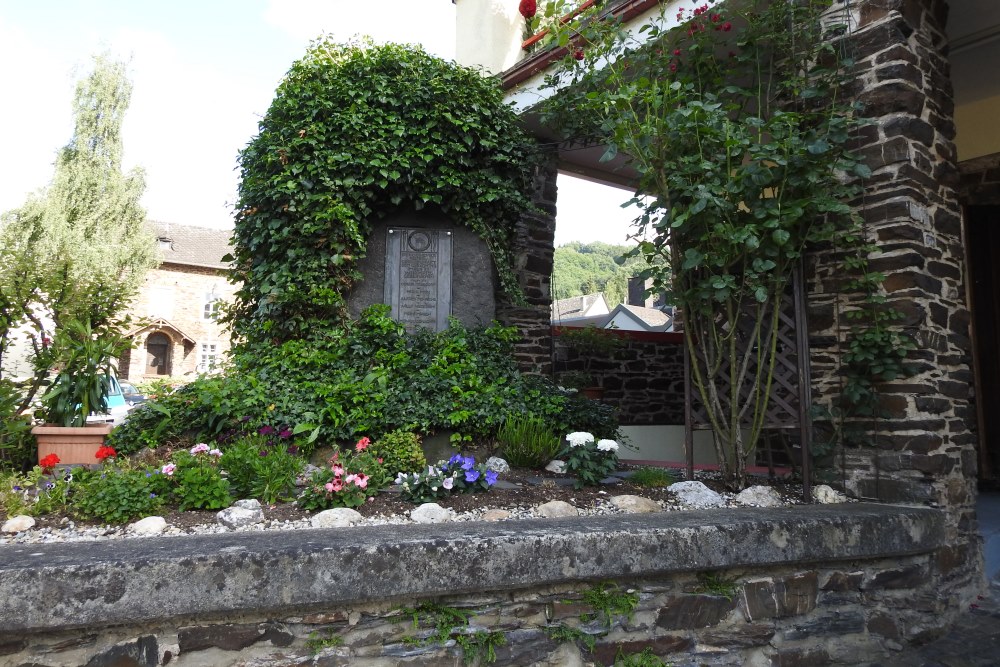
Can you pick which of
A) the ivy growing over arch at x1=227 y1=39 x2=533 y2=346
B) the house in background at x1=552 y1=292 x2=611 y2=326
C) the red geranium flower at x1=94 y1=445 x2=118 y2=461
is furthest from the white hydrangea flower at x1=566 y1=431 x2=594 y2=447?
the house in background at x1=552 y1=292 x2=611 y2=326

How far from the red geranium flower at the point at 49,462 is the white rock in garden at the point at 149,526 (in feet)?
2.89

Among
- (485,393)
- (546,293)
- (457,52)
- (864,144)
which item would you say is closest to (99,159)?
(457,52)

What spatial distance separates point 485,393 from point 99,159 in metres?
21.5

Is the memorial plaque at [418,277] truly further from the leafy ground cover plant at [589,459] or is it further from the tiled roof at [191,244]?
the tiled roof at [191,244]

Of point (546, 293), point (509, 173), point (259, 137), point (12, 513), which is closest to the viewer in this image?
point (12, 513)

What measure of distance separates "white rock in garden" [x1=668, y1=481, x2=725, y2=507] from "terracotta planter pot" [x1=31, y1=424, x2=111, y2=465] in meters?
3.18

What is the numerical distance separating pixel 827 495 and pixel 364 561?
8.78 feet

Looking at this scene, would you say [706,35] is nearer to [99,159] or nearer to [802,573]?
[802,573]

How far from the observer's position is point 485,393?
4680 millimetres

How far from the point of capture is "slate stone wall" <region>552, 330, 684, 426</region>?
7562 millimetres

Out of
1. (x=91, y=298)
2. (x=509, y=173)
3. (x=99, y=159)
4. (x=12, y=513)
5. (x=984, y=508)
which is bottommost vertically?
(x=984, y=508)

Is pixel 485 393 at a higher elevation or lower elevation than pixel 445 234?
lower

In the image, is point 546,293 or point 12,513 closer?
point 12,513

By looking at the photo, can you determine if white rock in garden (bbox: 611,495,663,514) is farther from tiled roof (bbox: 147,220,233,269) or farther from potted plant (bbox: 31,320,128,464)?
tiled roof (bbox: 147,220,233,269)
